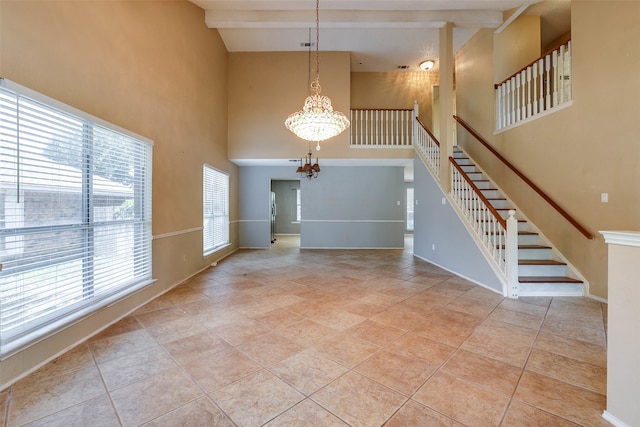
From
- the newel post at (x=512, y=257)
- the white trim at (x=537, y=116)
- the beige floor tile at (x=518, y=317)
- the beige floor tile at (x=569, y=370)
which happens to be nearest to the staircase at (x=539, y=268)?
the newel post at (x=512, y=257)

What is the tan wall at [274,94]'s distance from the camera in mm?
6352

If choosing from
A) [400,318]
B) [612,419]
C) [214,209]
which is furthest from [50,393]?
[214,209]

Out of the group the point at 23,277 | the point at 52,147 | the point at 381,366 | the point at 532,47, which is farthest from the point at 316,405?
the point at 532,47

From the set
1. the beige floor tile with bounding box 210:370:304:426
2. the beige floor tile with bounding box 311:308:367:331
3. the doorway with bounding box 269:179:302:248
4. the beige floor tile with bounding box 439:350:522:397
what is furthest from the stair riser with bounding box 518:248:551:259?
the doorway with bounding box 269:179:302:248

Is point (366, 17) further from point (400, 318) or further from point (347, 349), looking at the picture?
point (347, 349)

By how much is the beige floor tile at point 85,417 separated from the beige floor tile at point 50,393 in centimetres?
5

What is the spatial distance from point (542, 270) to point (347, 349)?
3.45 m

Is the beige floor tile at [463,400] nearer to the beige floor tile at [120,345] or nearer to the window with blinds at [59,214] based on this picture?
the beige floor tile at [120,345]

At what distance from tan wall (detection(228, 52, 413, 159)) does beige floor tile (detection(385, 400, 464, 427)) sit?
5.57 meters

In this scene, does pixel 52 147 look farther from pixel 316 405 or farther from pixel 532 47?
pixel 532 47

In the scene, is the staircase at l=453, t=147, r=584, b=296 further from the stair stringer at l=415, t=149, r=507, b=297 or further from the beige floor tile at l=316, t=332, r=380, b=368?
the beige floor tile at l=316, t=332, r=380, b=368

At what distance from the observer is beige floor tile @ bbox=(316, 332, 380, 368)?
2072 millimetres

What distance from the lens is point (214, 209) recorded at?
231 inches

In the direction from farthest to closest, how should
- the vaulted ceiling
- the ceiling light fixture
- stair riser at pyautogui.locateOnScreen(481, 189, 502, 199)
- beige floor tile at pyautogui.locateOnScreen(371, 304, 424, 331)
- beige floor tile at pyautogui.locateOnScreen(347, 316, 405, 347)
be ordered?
the ceiling light fixture, stair riser at pyautogui.locateOnScreen(481, 189, 502, 199), the vaulted ceiling, beige floor tile at pyautogui.locateOnScreen(371, 304, 424, 331), beige floor tile at pyautogui.locateOnScreen(347, 316, 405, 347)
